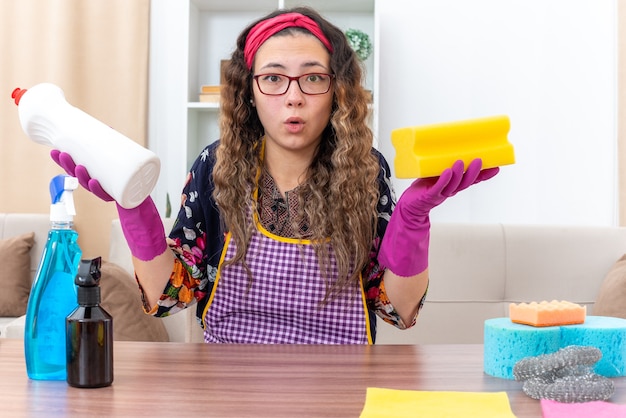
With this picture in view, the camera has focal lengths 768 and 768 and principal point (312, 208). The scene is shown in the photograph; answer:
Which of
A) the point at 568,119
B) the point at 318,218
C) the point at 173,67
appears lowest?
the point at 318,218

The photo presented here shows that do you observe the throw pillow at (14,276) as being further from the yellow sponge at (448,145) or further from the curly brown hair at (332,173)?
the yellow sponge at (448,145)

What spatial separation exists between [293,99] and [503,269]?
1370 millimetres

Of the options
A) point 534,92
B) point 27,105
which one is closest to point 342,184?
point 27,105

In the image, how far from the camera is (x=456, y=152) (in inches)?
44.3

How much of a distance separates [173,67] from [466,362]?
2.54 meters

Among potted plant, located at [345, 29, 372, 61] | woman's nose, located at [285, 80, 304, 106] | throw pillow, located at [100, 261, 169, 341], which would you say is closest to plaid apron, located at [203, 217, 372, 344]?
woman's nose, located at [285, 80, 304, 106]

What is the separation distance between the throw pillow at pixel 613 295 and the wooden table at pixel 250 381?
1.23 meters

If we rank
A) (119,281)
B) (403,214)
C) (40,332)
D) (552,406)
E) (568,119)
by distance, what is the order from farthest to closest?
(568,119) → (119,281) → (403,214) → (40,332) → (552,406)

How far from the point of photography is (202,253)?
152cm

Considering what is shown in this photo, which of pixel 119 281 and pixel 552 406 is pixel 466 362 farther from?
pixel 119 281

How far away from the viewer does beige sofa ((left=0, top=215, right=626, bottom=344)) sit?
8.20 ft

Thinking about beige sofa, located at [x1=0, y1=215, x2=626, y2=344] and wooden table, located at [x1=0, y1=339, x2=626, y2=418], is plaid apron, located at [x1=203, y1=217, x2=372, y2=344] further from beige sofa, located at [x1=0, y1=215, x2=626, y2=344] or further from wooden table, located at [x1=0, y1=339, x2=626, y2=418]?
beige sofa, located at [x1=0, y1=215, x2=626, y2=344]

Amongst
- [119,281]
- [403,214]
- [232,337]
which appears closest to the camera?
[403,214]

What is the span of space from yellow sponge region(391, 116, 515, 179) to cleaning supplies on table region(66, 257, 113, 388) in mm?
454
